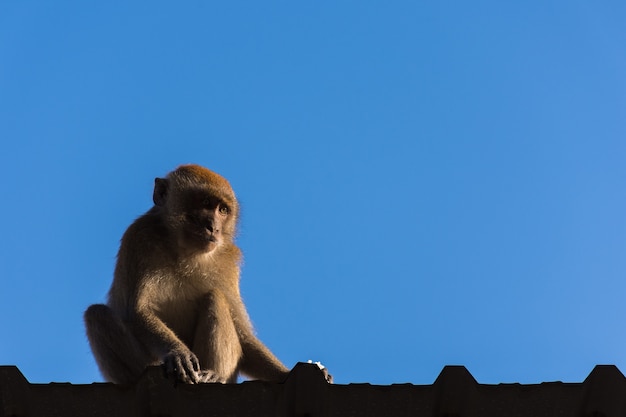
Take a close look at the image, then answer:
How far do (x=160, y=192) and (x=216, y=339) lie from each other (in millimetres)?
1725

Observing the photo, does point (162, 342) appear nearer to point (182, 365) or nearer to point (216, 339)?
point (216, 339)

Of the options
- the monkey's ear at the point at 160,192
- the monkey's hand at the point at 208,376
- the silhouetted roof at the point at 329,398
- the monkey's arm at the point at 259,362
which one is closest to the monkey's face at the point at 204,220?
the monkey's ear at the point at 160,192

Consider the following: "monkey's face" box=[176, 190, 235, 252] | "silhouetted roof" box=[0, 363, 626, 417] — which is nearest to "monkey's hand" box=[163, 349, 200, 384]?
"silhouetted roof" box=[0, 363, 626, 417]

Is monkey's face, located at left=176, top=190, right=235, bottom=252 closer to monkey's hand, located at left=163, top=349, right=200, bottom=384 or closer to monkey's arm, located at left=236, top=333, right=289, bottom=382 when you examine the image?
monkey's arm, located at left=236, top=333, right=289, bottom=382

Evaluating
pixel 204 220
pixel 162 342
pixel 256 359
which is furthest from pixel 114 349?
pixel 204 220

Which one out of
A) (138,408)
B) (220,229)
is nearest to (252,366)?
(220,229)

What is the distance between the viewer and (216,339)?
276 inches

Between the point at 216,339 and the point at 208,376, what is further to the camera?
the point at 216,339

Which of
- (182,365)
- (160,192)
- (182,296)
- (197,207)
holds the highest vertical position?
(160,192)

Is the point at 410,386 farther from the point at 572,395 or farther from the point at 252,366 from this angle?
the point at 252,366

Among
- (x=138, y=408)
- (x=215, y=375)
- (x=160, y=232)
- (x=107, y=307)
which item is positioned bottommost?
(x=138, y=408)

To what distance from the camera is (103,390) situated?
445 centimetres

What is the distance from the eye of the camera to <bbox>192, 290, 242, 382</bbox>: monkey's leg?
6.96 m

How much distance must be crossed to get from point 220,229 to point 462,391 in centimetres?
385
